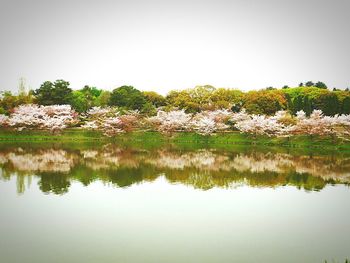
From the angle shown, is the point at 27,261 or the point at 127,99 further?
the point at 127,99

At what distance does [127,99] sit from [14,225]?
36.3 m

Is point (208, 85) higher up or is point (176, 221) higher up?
point (208, 85)

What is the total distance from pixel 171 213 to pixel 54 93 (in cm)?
3455

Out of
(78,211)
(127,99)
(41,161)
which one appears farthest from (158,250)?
(127,99)

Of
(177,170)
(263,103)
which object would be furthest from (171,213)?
(263,103)

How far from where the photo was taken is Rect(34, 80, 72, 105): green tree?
41.6m

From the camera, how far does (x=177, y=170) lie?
58.2 feet

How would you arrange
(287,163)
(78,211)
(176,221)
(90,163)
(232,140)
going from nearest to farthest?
(176,221)
(78,211)
(90,163)
(287,163)
(232,140)

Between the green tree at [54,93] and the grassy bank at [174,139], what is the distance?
6528 millimetres

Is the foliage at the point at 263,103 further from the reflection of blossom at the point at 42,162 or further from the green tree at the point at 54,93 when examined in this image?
the reflection of blossom at the point at 42,162

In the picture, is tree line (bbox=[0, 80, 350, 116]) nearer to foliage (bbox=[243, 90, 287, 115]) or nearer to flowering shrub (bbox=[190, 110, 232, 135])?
foliage (bbox=[243, 90, 287, 115])

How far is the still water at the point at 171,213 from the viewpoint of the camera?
7.32 m

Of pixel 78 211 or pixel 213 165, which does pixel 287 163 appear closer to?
pixel 213 165

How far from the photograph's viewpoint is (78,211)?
33.0 ft
